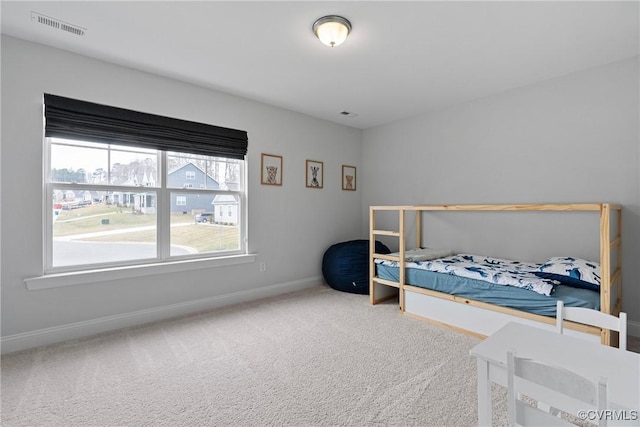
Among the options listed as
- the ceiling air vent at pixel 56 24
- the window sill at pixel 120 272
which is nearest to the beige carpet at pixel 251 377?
the window sill at pixel 120 272

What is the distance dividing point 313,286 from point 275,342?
1.76 metres

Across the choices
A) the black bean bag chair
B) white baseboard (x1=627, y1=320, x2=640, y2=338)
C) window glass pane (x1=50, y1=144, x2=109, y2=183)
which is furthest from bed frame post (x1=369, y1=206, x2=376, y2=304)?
window glass pane (x1=50, y1=144, x2=109, y2=183)

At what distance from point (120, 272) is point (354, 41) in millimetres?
2835

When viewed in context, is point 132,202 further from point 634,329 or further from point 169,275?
point 634,329

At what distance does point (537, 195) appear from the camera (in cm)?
318

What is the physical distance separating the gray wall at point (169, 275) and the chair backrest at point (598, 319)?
299 cm

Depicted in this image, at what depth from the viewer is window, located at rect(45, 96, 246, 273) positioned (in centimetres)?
262

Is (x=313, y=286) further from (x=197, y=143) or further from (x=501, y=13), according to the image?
→ (x=501, y=13)

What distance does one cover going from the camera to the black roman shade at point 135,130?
2.52 m

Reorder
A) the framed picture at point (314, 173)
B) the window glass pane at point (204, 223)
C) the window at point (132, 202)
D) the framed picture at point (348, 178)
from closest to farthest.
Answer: the window at point (132, 202)
the window glass pane at point (204, 223)
the framed picture at point (314, 173)
the framed picture at point (348, 178)

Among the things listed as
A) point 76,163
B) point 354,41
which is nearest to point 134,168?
point 76,163

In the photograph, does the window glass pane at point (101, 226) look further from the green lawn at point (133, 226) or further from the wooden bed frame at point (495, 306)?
the wooden bed frame at point (495, 306)

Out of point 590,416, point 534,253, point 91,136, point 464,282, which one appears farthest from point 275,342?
point 534,253

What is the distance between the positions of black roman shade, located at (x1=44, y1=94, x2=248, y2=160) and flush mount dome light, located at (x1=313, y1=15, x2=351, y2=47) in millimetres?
1691
